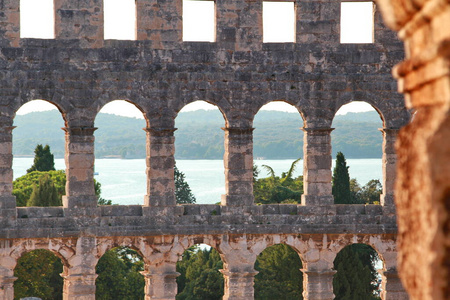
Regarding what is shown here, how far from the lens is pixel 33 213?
22.3 metres

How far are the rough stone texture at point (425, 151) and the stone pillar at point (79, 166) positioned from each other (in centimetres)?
1676

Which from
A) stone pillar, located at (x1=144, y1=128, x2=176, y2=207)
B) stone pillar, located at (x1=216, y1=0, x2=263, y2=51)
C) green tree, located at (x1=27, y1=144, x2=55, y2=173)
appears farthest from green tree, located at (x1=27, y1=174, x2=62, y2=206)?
stone pillar, located at (x1=216, y1=0, x2=263, y2=51)

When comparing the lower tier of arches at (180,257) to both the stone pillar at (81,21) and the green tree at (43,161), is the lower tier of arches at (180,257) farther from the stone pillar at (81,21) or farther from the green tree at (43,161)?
the green tree at (43,161)

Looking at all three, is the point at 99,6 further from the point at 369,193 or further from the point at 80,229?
the point at 369,193

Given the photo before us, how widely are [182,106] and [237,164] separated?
6.65ft

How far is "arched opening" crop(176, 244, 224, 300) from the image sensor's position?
123 ft

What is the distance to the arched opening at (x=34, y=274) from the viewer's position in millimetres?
35844

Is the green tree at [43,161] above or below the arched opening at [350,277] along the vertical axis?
above

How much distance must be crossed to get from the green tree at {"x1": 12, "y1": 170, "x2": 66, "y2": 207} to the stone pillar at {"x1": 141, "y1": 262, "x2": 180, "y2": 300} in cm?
2001

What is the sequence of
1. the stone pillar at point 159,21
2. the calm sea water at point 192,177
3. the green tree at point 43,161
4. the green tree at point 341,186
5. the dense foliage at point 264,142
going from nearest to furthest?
the stone pillar at point 159,21 < the green tree at point 341,186 < the green tree at point 43,161 < the calm sea water at point 192,177 < the dense foliage at point 264,142

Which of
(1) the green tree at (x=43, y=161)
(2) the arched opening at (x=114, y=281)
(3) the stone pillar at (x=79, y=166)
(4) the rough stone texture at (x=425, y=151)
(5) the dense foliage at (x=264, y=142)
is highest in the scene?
(5) the dense foliage at (x=264, y=142)

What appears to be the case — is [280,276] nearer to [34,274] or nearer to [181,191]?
[34,274]

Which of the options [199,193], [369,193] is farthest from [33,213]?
[199,193]

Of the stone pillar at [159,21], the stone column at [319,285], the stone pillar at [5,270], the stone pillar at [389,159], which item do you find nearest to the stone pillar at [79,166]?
the stone pillar at [5,270]
